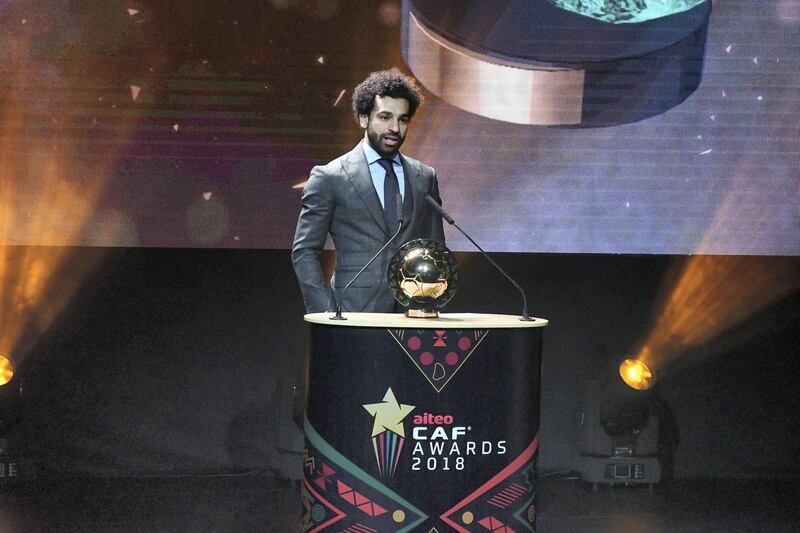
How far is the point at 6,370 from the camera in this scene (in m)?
4.00

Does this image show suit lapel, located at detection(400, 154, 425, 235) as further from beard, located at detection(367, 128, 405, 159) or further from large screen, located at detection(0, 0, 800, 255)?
large screen, located at detection(0, 0, 800, 255)

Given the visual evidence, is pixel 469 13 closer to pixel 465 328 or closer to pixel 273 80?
pixel 273 80

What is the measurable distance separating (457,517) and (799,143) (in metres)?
2.73

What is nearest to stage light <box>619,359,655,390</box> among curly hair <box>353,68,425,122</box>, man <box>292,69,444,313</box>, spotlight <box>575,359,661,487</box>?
spotlight <box>575,359,661,487</box>

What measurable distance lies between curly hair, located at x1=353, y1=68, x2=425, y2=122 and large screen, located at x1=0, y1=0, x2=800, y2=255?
1096 mm

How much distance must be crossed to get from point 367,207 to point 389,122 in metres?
0.27

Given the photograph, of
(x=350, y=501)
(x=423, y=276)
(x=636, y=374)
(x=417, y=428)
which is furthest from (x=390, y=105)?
(x=636, y=374)

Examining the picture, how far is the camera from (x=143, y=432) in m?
4.21

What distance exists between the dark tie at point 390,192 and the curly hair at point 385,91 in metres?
0.17

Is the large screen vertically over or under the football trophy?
over

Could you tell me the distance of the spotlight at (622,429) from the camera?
14.0 ft

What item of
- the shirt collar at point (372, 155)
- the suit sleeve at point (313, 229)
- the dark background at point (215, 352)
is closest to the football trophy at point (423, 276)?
the suit sleeve at point (313, 229)

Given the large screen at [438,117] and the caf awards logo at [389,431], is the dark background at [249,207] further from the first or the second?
the caf awards logo at [389,431]

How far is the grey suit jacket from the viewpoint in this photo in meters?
2.85
